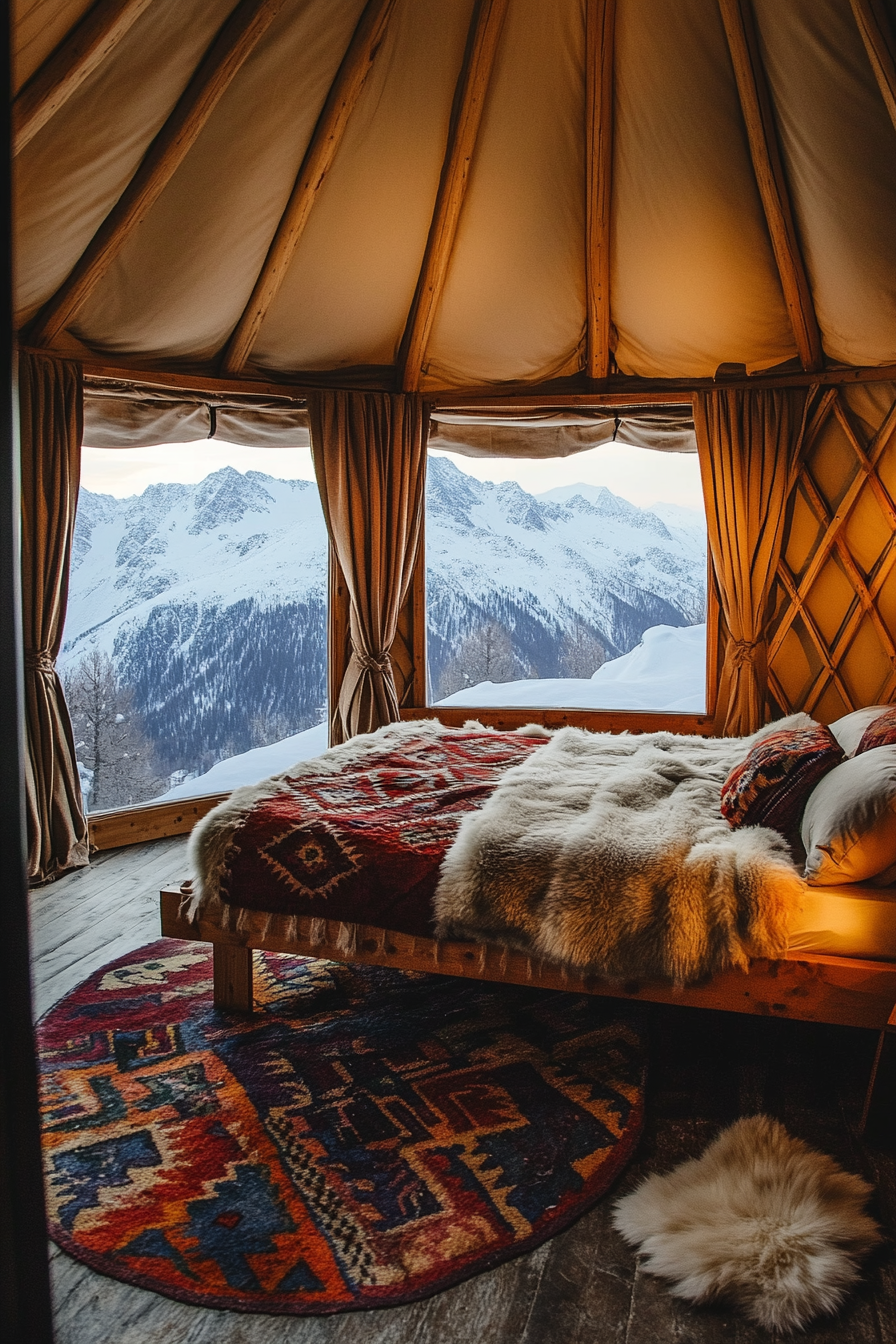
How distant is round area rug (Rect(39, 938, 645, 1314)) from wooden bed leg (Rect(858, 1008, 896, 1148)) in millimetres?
426

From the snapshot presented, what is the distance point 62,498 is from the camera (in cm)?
349

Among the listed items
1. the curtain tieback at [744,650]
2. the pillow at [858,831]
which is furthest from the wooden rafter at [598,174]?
the pillow at [858,831]

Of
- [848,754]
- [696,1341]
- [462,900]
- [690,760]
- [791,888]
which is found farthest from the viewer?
[690,760]

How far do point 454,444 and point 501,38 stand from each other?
183 cm

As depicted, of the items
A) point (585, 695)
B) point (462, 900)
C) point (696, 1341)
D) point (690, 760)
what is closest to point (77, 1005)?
point (462, 900)

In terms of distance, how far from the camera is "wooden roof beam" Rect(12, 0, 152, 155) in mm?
2271

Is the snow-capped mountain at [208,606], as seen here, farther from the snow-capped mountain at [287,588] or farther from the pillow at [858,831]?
the pillow at [858,831]

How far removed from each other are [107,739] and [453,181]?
2.69 m

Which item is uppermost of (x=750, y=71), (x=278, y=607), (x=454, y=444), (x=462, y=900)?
(x=750, y=71)

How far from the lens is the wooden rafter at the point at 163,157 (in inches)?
104

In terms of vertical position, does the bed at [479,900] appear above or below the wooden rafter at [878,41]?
below

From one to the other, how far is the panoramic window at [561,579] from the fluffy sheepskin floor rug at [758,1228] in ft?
10.4

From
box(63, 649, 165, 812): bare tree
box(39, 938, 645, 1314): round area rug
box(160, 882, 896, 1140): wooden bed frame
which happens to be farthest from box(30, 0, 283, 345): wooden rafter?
box(39, 938, 645, 1314): round area rug

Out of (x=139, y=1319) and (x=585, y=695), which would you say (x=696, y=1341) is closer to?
(x=139, y=1319)
